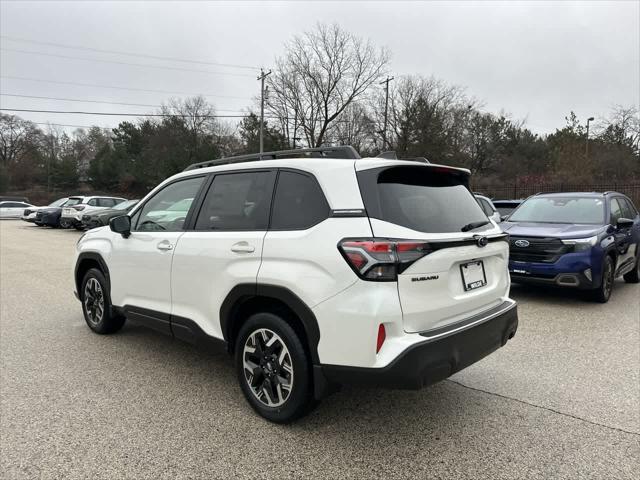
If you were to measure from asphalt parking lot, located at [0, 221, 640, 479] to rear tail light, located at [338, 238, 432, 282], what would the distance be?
3.72 ft

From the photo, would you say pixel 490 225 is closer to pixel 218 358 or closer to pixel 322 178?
pixel 322 178

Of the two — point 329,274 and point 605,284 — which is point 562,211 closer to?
point 605,284

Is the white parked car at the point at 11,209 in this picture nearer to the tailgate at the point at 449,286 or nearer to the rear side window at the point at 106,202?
the rear side window at the point at 106,202

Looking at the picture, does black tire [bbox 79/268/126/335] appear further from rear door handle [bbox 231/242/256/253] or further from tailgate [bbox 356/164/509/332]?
tailgate [bbox 356/164/509/332]

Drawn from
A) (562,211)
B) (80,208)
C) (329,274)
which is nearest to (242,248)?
(329,274)

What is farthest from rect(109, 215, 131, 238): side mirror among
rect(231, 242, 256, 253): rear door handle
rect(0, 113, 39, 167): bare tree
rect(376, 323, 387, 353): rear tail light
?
rect(0, 113, 39, 167): bare tree

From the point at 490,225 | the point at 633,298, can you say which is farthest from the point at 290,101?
the point at 490,225

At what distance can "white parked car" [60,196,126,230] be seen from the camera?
21000 millimetres

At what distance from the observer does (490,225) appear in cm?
355

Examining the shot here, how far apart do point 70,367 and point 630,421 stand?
14.9 ft

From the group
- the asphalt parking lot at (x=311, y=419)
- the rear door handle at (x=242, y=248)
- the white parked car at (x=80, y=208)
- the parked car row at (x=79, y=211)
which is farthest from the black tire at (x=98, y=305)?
the white parked car at (x=80, y=208)

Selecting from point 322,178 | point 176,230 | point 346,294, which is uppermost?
point 322,178

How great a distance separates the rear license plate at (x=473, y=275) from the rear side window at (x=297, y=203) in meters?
0.99

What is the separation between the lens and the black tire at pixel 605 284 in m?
6.61
